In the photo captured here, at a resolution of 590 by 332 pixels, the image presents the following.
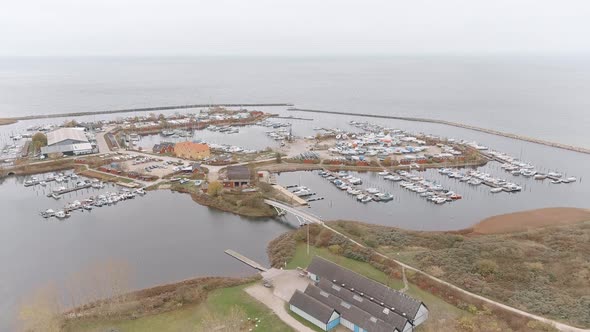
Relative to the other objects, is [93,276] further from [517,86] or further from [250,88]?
[517,86]

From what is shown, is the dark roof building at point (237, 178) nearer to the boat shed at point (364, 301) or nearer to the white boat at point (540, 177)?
the boat shed at point (364, 301)

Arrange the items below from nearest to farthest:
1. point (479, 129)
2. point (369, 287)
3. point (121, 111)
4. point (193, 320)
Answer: point (193, 320)
point (369, 287)
point (479, 129)
point (121, 111)

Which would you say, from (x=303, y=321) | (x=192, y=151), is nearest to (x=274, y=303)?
(x=303, y=321)

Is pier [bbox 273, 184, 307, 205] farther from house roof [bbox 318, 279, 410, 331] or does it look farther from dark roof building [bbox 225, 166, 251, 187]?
house roof [bbox 318, 279, 410, 331]

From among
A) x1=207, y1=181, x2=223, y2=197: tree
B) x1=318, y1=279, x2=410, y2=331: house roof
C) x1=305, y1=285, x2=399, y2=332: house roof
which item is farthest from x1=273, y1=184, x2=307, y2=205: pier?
x1=305, y1=285, x2=399, y2=332: house roof

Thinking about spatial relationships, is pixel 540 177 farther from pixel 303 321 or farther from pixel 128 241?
pixel 128 241
